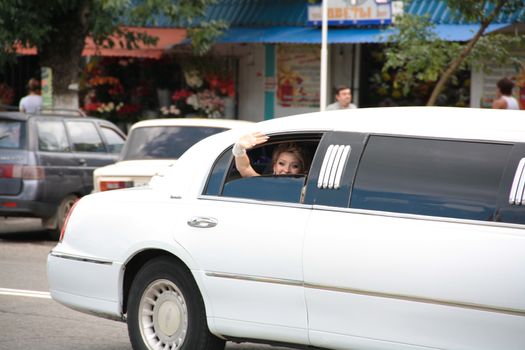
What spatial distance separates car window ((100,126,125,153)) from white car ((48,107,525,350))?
8604 mm

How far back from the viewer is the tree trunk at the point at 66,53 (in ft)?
65.4

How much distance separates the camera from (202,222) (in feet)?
22.2

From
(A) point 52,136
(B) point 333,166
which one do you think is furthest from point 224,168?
(A) point 52,136

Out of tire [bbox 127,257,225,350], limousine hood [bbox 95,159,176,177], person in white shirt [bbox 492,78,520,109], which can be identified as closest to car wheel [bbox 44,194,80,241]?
limousine hood [bbox 95,159,176,177]

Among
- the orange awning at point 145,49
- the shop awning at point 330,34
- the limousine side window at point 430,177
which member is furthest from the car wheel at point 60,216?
the limousine side window at point 430,177

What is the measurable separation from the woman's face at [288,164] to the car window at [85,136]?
8.78m

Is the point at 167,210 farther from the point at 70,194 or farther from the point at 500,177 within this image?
the point at 70,194

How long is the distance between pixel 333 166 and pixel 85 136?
32.4ft

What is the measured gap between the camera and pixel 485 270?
5559 mm

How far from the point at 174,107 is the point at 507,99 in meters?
9.80

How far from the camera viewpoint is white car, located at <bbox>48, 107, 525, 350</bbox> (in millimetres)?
5645

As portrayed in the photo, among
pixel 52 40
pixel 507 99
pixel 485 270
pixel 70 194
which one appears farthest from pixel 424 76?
pixel 485 270

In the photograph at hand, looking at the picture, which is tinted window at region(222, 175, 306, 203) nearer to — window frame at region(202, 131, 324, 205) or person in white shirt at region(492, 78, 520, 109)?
window frame at region(202, 131, 324, 205)

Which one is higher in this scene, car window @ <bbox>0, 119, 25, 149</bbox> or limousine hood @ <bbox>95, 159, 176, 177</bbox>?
car window @ <bbox>0, 119, 25, 149</bbox>
